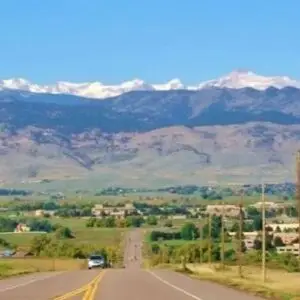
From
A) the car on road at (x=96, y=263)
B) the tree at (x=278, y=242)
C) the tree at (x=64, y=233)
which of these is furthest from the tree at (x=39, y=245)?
the car on road at (x=96, y=263)

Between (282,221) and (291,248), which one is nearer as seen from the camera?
(291,248)

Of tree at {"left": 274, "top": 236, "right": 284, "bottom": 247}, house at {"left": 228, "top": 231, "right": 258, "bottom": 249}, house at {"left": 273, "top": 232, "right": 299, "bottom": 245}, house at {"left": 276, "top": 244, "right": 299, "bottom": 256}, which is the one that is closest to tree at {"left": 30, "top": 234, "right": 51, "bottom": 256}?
house at {"left": 228, "top": 231, "right": 258, "bottom": 249}

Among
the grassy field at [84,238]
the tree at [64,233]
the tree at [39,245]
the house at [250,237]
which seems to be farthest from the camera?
the tree at [64,233]

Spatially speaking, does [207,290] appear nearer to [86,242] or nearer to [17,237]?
[86,242]

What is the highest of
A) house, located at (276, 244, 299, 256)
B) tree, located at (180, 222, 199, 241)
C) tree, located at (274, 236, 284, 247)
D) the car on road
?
tree, located at (180, 222, 199, 241)

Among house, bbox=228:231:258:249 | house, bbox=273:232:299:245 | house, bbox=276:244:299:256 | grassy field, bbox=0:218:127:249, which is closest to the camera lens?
house, bbox=276:244:299:256

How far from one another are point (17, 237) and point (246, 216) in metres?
51.0

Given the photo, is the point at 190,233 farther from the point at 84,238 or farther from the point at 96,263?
the point at 96,263

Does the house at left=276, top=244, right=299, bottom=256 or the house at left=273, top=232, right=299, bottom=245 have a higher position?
the house at left=273, top=232, right=299, bottom=245

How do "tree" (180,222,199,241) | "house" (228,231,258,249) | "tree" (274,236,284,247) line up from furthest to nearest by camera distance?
1. "tree" (180,222,199,241)
2. "house" (228,231,258,249)
3. "tree" (274,236,284,247)

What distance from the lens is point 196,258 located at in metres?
121

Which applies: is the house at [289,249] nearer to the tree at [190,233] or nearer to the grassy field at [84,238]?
the tree at [190,233]

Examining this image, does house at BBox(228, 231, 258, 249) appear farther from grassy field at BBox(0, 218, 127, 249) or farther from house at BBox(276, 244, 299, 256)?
grassy field at BBox(0, 218, 127, 249)

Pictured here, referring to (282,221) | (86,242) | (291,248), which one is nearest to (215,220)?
(282,221)
